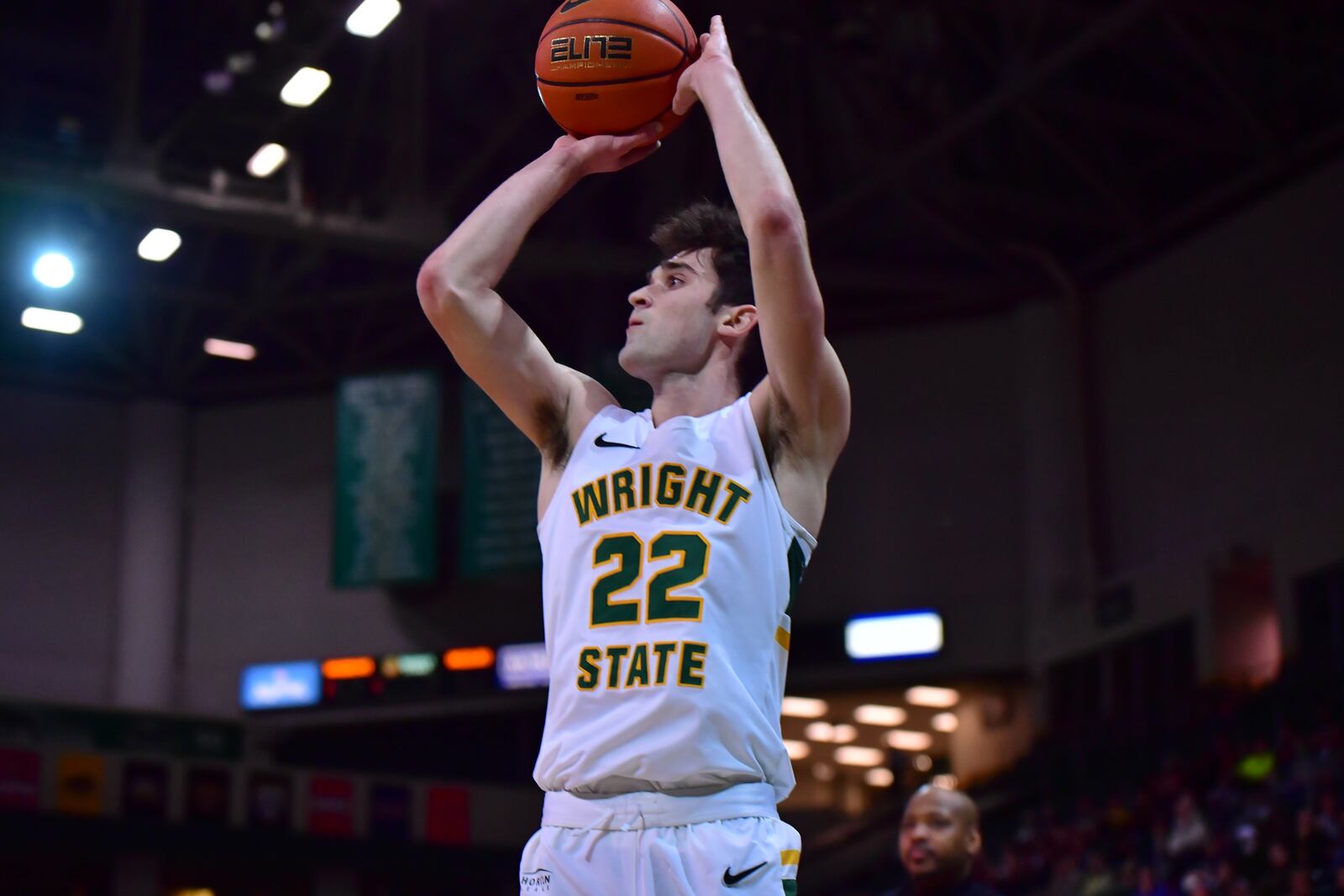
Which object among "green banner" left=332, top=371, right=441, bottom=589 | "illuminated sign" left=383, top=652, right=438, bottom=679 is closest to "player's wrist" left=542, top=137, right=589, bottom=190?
"green banner" left=332, top=371, right=441, bottom=589

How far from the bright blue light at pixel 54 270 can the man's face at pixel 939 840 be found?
47.3 feet

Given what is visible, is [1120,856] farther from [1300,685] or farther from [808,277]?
[808,277]

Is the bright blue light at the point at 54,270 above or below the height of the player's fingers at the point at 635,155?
above

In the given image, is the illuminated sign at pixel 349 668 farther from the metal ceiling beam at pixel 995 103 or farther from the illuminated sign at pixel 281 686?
the metal ceiling beam at pixel 995 103

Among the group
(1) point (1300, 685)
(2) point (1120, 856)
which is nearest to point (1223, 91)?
(1) point (1300, 685)

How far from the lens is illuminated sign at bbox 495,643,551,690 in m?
21.4

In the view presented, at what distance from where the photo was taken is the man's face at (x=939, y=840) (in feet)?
17.6

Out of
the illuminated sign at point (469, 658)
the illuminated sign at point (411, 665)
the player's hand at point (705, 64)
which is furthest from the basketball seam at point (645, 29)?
the illuminated sign at point (411, 665)

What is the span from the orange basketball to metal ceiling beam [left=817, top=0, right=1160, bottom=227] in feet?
43.5

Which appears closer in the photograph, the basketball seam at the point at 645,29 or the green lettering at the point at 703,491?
the green lettering at the point at 703,491

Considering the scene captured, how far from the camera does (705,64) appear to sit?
3.62 metres

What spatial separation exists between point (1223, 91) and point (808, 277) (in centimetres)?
1563

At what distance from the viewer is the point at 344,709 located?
22.3 m

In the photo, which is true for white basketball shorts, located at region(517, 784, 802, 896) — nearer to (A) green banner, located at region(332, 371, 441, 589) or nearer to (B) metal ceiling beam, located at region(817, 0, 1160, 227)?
(B) metal ceiling beam, located at region(817, 0, 1160, 227)
